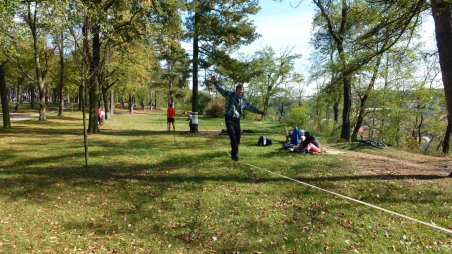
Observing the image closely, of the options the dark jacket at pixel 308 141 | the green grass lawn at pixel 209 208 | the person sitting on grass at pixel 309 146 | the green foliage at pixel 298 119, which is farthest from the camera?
the green foliage at pixel 298 119

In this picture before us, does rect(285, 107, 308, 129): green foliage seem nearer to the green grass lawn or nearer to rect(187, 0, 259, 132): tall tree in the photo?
rect(187, 0, 259, 132): tall tree

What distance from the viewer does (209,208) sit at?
7.00m

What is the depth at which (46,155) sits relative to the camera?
12.5m

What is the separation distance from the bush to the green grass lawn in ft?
107

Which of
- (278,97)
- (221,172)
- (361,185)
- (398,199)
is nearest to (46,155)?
(221,172)

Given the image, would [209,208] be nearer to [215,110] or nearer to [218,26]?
[218,26]

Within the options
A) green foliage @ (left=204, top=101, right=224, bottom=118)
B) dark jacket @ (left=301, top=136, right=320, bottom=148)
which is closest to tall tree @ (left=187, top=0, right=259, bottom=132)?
dark jacket @ (left=301, top=136, right=320, bottom=148)

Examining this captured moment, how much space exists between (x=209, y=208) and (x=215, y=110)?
37.3m

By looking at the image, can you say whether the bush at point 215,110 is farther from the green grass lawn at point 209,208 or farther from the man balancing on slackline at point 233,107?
the man balancing on slackline at point 233,107

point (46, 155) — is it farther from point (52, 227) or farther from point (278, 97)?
point (278, 97)

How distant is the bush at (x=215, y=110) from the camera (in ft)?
144

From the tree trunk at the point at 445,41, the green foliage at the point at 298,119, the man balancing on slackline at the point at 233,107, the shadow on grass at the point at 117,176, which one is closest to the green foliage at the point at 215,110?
the green foliage at the point at 298,119

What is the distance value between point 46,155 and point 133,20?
9229 millimetres

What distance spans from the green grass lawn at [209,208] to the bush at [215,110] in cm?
3251
